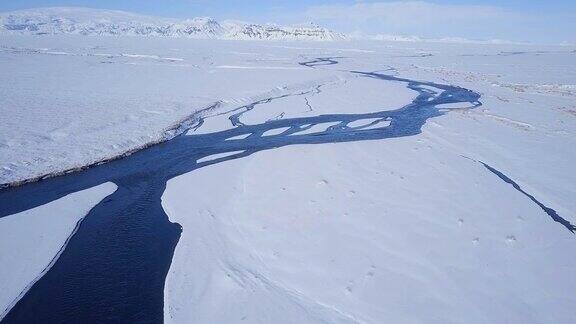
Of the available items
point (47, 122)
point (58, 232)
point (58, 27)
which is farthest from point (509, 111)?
point (58, 27)

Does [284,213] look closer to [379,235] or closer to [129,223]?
[379,235]

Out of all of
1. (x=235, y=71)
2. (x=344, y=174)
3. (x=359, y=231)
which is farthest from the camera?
(x=235, y=71)

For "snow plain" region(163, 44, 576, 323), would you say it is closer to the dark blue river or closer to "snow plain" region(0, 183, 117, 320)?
the dark blue river

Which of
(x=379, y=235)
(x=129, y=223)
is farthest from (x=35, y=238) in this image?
(x=379, y=235)

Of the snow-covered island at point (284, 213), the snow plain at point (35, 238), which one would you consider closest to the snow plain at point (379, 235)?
the snow-covered island at point (284, 213)

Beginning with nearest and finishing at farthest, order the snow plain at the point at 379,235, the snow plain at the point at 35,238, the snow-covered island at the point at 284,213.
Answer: the snow plain at the point at 379,235 → the snow-covered island at the point at 284,213 → the snow plain at the point at 35,238

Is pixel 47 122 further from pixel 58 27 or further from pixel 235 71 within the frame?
pixel 58 27

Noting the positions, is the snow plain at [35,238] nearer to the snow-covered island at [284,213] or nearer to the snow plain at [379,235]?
the snow-covered island at [284,213]
